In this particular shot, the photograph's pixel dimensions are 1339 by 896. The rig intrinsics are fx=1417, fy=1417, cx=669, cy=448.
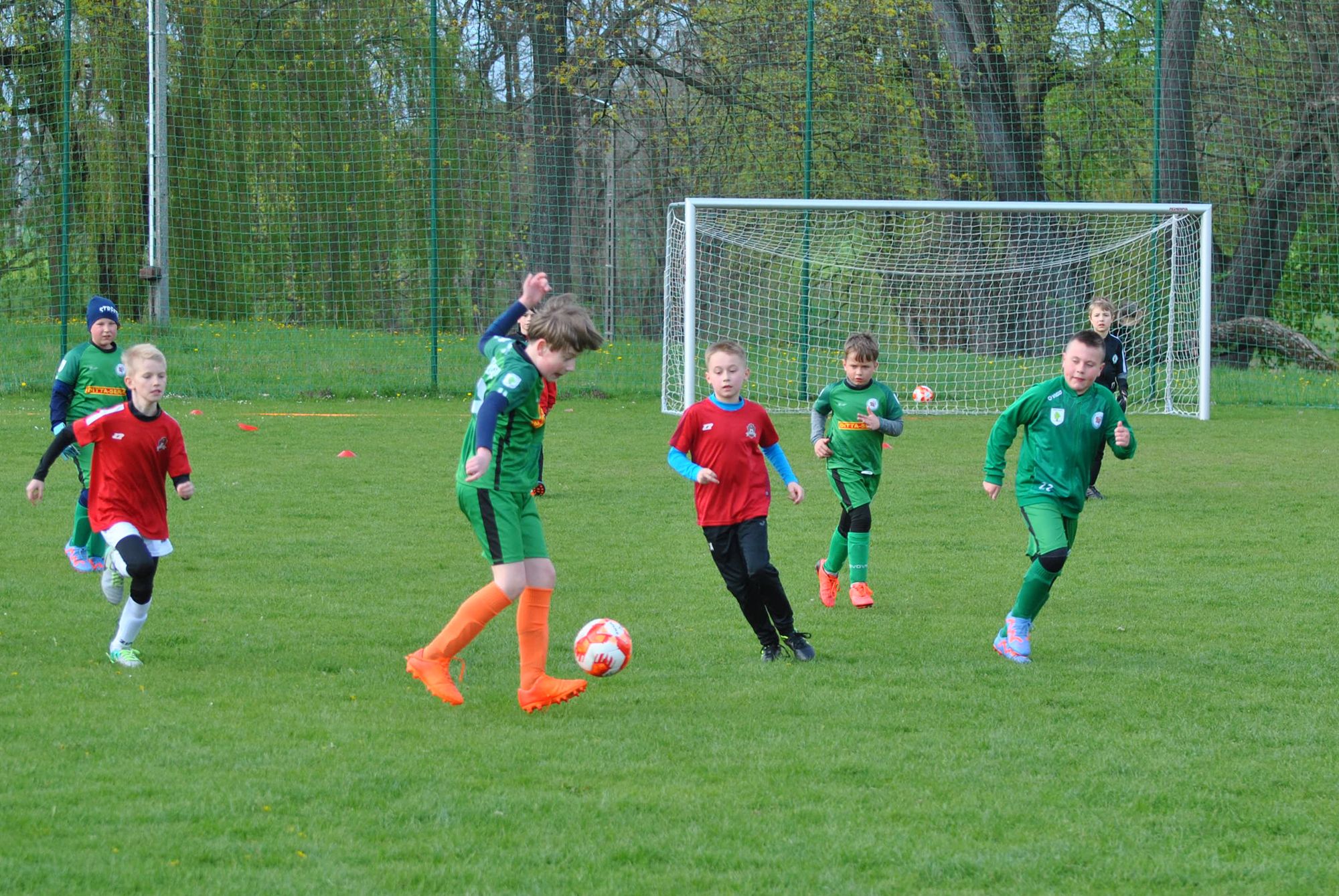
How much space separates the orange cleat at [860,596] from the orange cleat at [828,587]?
0.11 m

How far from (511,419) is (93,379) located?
14.0 feet

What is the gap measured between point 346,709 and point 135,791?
1.07 m

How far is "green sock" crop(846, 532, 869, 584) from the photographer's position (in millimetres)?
7730

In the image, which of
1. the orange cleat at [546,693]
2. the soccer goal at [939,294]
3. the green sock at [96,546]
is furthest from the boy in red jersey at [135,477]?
the soccer goal at [939,294]

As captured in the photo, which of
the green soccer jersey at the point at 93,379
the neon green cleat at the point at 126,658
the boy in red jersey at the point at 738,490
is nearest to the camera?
the neon green cleat at the point at 126,658

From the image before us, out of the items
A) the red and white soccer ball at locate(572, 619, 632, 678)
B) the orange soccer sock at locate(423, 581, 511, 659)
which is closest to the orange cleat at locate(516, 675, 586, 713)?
the red and white soccer ball at locate(572, 619, 632, 678)

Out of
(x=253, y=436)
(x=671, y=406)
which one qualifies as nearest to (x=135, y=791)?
(x=253, y=436)

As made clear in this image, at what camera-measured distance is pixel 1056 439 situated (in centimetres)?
643

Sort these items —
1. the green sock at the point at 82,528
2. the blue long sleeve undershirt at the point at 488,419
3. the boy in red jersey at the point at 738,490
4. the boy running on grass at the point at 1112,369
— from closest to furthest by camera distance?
the blue long sleeve undershirt at the point at 488,419, the boy in red jersey at the point at 738,490, the green sock at the point at 82,528, the boy running on grass at the point at 1112,369

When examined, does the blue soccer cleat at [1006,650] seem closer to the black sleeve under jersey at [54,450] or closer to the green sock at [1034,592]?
the green sock at [1034,592]

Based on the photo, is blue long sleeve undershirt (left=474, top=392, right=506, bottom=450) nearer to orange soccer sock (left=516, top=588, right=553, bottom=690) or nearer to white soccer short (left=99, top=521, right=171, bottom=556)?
orange soccer sock (left=516, top=588, right=553, bottom=690)

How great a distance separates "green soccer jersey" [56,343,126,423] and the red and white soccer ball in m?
4.24

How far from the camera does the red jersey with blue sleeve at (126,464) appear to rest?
607cm

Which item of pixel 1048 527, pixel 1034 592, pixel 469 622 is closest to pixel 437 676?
pixel 469 622
